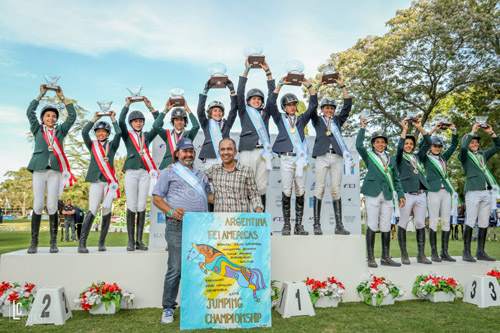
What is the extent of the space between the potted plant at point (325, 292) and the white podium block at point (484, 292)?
6.70 feet

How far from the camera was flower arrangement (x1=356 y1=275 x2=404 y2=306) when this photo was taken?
5.14 m

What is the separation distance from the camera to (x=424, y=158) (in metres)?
6.66

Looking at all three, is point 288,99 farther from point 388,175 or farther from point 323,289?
point 323,289

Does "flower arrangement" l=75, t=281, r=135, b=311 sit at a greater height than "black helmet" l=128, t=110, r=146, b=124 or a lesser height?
lesser

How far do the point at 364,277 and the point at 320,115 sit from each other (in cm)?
268

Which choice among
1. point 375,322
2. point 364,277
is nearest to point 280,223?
point 364,277

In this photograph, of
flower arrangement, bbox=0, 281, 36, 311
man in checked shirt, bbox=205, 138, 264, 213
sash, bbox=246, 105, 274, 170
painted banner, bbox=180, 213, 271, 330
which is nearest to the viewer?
painted banner, bbox=180, 213, 271, 330

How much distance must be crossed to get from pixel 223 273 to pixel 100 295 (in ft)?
5.67

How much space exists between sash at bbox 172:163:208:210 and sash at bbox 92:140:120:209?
1.72 meters

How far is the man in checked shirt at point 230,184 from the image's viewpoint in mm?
4289

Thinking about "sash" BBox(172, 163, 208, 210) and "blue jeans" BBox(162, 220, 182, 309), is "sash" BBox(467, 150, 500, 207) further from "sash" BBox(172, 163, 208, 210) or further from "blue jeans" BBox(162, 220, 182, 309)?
"blue jeans" BBox(162, 220, 182, 309)

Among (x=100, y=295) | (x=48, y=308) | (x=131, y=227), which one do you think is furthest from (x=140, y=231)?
(x=48, y=308)

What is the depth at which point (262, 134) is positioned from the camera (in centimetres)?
560

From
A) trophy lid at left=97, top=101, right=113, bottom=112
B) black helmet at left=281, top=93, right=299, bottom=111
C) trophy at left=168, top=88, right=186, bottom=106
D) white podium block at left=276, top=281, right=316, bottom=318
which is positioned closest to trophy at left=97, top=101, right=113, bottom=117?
trophy lid at left=97, top=101, right=113, bottom=112
